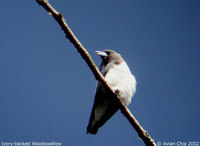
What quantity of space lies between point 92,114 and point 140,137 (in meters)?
1.88

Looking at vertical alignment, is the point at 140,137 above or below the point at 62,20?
below

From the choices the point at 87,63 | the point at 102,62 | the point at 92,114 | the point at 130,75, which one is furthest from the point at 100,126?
the point at 87,63

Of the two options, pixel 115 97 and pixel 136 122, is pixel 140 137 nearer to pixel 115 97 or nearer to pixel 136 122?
pixel 136 122

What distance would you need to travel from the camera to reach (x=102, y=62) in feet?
18.3

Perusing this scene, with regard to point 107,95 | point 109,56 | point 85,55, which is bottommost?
point 107,95

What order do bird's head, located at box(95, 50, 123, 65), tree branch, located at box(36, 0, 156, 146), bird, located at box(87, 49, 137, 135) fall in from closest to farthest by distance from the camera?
tree branch, located at box(36, 0, 156, 146) → bird, located at box(87, 49, 137, 135) → bird's head, located at box(95, 50, 123, 65)

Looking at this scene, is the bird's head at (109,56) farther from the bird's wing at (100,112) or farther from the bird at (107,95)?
the bird's wing at (100,112)

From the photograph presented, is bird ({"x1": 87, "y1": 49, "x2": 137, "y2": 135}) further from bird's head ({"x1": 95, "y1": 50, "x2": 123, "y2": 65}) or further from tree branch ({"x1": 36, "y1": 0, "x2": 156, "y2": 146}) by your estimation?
tree branch ({"x1": 36, "y1": 0, "x2": 156, "y2": 146})

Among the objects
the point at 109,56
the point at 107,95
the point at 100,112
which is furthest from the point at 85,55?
the point at 109,56

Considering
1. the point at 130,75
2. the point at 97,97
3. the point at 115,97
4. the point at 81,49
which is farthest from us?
the point at 130,75

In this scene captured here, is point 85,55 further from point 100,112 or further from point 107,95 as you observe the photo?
point 100,112

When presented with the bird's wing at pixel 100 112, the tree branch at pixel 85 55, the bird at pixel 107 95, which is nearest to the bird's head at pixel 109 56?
the bird at pixel 107 95

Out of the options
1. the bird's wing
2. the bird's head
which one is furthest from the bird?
the bird's head

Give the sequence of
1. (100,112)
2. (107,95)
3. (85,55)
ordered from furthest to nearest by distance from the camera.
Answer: (100,112), (107,95), (85,55)
